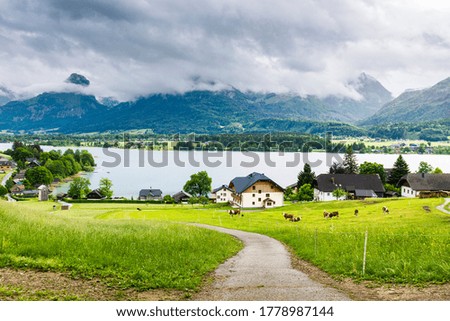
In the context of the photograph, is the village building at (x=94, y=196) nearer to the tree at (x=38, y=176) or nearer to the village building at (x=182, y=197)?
the village building at (x=182, y=197)

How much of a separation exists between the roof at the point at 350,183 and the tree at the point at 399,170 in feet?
49.8

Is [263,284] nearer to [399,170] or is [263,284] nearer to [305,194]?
[305,194]

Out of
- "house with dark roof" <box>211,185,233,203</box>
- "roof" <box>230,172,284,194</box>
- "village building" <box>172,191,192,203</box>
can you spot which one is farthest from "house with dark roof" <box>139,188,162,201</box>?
"roof" <box>230,172,284,194</box>

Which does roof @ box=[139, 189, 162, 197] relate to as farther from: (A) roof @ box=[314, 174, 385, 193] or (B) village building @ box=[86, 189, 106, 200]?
(A) roof @ box=[314, 174, 385, 193]

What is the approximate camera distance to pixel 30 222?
61.8ft

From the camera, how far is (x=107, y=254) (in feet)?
52.2

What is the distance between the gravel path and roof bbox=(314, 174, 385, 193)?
90.7 m

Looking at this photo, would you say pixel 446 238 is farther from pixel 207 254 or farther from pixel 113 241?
pixel 113 241

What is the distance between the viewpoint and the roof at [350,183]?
349 feet

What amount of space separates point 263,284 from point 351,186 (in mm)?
98485

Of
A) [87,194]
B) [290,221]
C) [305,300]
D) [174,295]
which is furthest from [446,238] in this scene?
Result: [87,194]

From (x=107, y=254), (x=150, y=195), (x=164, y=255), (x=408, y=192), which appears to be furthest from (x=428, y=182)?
(x=107, y=254)

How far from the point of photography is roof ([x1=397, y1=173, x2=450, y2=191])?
99.8 metres

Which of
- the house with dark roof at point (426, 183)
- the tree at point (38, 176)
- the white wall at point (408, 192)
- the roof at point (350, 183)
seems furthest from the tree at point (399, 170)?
the tree at point (38, 176)
